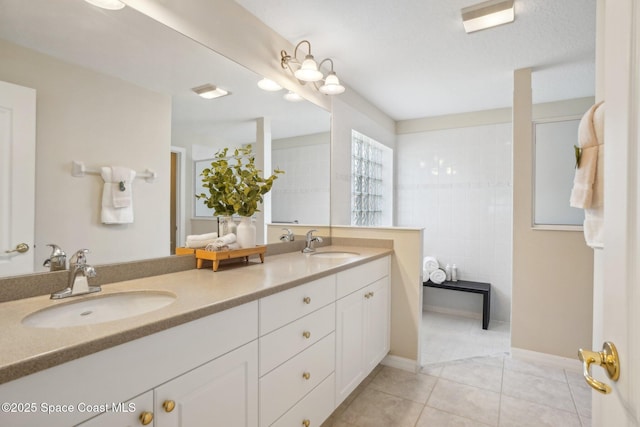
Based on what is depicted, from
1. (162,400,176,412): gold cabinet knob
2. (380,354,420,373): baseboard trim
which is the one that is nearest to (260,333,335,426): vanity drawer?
(162,400,176,412): gold cabinet knob

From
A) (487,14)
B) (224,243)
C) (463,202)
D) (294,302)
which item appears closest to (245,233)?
(224,243)

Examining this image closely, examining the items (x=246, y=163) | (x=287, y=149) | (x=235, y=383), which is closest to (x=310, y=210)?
(x=287, y=149)

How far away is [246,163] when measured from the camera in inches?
75.7

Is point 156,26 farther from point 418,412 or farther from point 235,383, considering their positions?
point 418,412

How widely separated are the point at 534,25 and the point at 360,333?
7.38 ft

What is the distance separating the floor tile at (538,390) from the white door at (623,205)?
1.84 metres

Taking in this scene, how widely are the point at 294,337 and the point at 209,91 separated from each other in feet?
4.50

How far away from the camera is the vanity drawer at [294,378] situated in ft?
4.01

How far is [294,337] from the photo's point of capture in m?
1.38

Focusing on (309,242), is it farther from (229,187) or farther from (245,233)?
(229,187)

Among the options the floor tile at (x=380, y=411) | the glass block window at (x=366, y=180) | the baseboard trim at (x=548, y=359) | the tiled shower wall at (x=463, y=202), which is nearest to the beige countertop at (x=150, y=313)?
the floor tile at (x=380, y=411)

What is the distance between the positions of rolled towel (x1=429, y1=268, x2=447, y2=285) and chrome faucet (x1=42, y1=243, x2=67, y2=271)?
3.36 meters

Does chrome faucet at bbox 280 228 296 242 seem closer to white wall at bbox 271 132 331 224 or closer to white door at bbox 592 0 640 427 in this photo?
white wall at bbox 271 132 331 224

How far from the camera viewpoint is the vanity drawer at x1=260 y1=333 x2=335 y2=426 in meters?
1.22
